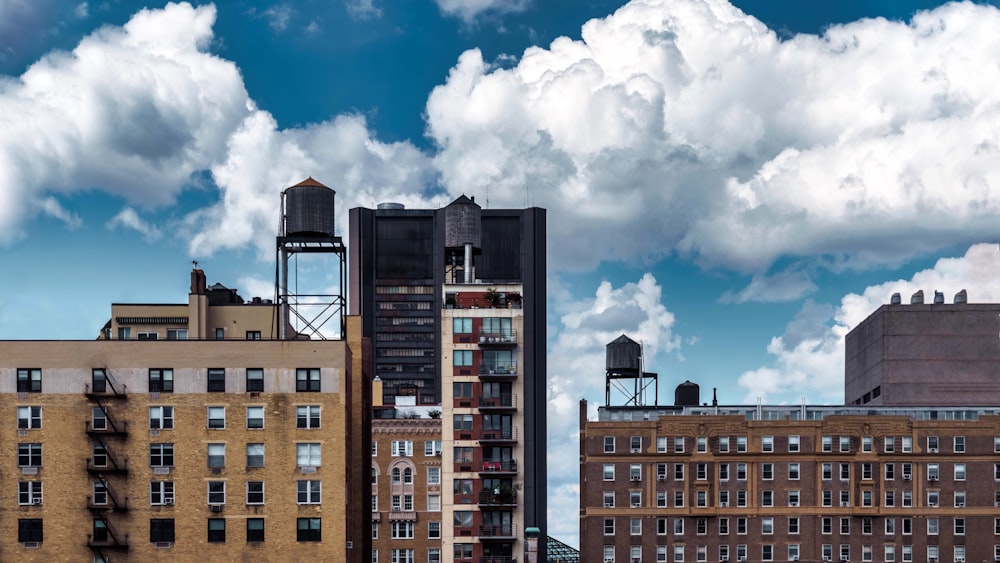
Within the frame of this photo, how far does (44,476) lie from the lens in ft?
412

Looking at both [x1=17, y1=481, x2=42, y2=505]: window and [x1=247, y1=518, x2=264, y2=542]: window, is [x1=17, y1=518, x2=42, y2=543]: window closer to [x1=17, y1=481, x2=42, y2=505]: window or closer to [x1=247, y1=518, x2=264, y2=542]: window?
[x1=17, y1=481, x2=42, y2=505]: window

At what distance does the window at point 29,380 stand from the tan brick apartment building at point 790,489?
3235 inches

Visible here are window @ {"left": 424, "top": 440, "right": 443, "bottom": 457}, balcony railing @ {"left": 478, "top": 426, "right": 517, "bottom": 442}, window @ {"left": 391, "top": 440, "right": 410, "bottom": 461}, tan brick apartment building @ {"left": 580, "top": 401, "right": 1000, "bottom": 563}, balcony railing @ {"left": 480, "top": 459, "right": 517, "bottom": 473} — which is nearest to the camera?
balcony railing @ {"left": 478, "top": 426, "right": 517, "bottom": 442}

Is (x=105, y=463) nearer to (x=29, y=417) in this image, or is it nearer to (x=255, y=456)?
(x=29, y=417)

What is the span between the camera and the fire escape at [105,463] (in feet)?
411

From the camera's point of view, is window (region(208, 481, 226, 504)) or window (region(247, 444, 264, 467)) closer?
→ window (region(208, 481, 226, 504))

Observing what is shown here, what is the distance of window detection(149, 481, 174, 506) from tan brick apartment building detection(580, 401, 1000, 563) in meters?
76.7

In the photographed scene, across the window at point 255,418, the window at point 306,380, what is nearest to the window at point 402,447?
the window at point 306,380

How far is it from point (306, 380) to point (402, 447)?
63053 mm

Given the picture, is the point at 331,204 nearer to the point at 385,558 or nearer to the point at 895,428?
the point at 385,558

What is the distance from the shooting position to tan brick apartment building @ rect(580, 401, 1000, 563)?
19350cm

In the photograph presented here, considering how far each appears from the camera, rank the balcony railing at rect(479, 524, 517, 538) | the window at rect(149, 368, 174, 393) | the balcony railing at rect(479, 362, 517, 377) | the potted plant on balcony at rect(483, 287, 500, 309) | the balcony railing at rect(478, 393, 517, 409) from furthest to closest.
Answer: the potted plant on balcony at rect(483, 287, 500, 309) < the balcony railing at rect(479, 524, 517, 538) < the balcony railing at rect(478, 393, 517, 409) < the balcony railing at rect(479, 362, 517, 377) < the window at rect(149, 368, 174, 393)

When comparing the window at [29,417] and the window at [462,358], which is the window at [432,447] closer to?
the window at [462,358]

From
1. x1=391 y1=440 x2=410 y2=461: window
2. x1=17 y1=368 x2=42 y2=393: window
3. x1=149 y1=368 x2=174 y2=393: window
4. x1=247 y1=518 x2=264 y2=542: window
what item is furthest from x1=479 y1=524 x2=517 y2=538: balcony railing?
x1=17 y1=368 x2=42 y2=393: window
